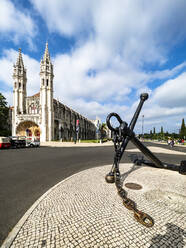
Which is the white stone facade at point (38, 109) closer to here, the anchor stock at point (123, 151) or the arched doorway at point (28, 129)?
the arched doorway at point (28, 129)

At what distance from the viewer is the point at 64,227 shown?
2.36 meters

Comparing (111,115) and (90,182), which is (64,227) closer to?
(90,182)

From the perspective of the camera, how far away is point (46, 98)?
4012 centimetres

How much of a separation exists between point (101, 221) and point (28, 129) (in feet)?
144

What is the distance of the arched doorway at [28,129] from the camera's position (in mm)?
39812

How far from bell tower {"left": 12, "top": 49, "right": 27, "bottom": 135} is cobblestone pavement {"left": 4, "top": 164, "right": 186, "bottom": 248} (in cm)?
4504

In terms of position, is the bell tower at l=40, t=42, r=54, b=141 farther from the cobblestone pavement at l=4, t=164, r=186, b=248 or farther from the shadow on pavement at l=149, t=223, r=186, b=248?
the shadow on pavement at l=149, t=223, r=186, b=248

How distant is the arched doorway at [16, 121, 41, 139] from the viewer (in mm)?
39812

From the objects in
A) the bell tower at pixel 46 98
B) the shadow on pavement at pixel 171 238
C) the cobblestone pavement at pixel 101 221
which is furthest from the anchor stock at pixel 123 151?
the bell tower at pixel 46 98

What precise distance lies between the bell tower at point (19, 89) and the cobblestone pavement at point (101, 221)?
148ft

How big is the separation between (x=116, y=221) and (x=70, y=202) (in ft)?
4.60

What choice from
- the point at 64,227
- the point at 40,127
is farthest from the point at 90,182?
the point at 40,127

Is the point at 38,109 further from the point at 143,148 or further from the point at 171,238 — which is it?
the point at 171,238

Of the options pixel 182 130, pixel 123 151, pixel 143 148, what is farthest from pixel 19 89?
pixel 182 130
